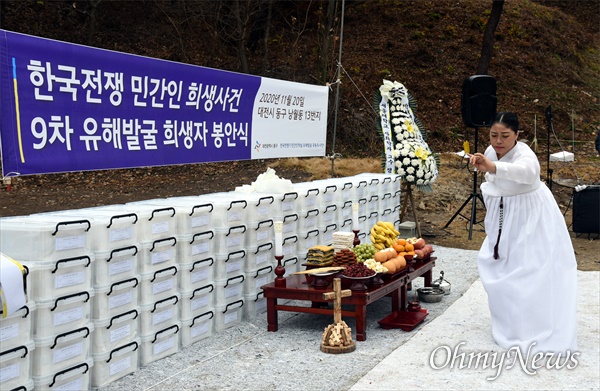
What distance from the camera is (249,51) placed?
75.4 feet

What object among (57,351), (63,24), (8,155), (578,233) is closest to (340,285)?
(57,351)

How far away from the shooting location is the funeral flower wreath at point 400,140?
10.2 meters

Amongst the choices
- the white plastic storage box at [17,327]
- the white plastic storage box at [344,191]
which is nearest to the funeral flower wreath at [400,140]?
the white plastic storage box at [344,191]

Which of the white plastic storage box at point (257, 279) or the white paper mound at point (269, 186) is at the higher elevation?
the white paper mound at point (269, 186)

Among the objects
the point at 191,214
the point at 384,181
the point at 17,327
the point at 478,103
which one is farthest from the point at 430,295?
the point at 478,103

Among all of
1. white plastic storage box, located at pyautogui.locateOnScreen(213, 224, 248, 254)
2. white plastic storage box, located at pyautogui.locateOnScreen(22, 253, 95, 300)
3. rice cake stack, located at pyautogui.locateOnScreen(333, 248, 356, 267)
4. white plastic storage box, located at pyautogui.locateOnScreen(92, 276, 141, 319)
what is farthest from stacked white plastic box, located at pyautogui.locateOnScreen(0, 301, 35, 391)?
rice cake stack, located at pyautogui.locateOnScreen(333, 248, 356, 267)

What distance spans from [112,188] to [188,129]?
8.66 meters

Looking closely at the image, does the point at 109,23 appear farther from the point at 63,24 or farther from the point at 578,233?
the point at 578,233

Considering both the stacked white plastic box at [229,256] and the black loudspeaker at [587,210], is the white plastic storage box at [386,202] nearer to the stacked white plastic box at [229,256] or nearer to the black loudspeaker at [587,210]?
the stacked white plastic box at [229,256]

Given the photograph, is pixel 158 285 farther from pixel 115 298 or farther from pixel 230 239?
pixel 230 239

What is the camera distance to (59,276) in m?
4.20

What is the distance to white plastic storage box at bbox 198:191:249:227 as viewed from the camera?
585 centimetres

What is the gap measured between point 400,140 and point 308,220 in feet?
11.7

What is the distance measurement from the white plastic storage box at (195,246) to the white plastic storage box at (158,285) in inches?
4.8
